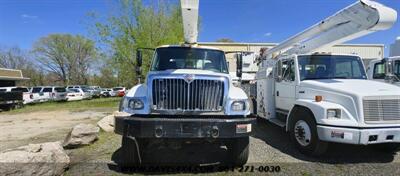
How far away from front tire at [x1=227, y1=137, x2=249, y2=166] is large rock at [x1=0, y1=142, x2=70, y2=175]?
2.95 meters

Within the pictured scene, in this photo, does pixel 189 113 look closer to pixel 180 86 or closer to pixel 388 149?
pixel 180 86

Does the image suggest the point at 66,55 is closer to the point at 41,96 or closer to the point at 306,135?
the point at 41,96

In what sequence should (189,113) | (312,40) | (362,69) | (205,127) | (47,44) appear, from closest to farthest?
(205,127) → (189,113) → (362,69) → (312,40) → (47,44)

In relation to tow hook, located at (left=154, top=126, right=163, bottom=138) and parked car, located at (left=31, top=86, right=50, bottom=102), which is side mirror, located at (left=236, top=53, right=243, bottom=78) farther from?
parked car, located at (left=31, top=86, right=50, bottom=102)

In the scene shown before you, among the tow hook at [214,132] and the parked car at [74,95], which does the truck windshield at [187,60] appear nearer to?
the tow hook at [214,132]

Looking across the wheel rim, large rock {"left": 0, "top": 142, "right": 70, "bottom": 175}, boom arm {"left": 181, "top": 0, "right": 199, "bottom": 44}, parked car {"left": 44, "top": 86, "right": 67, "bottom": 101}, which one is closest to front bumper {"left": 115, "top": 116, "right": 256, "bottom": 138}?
large rock {"left": 0, "top": 142, "right": 70, "bottom": 175}

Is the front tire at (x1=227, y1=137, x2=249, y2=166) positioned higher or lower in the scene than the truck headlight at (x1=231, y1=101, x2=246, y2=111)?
lower

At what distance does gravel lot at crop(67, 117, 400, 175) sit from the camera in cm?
508

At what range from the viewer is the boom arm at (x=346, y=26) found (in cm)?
561

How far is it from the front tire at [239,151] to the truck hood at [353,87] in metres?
2.20

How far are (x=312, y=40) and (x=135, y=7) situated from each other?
16743 millimetres

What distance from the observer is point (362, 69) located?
23.1ft

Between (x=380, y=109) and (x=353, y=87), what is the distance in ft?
2.13

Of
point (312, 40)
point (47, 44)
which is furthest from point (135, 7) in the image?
point (47, 44)
